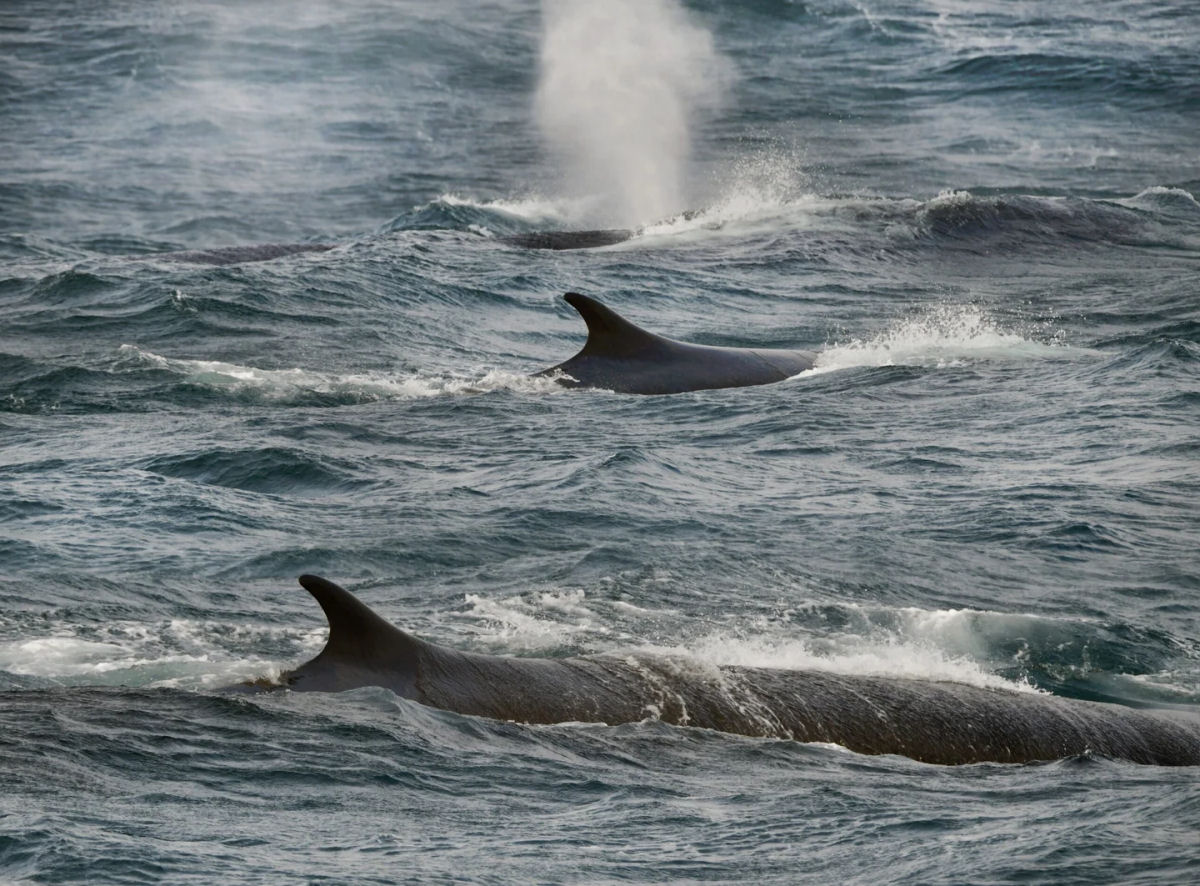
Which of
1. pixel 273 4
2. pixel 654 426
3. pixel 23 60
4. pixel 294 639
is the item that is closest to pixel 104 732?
pixel 294 639

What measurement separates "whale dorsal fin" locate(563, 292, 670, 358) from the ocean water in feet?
2.89

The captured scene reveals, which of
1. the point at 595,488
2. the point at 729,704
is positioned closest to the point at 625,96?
the point at 595,488

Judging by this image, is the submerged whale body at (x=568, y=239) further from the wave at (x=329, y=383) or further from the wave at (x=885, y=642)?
the wave at (x=885, y=642)

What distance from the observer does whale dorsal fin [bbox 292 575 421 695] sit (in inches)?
546

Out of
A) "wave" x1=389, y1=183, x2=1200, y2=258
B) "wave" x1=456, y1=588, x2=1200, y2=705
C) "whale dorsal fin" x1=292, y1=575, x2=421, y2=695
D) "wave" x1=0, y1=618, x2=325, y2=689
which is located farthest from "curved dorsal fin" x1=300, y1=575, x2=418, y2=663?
"wave" x1=389, y1=183, x2=1200, y2=258

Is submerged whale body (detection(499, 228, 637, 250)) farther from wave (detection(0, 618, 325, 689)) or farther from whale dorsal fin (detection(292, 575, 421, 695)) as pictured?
whale dorsal fin (detection(292, 575, 421, 695))

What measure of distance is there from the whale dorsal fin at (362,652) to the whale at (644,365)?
452 inches

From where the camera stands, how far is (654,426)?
24.0 meters

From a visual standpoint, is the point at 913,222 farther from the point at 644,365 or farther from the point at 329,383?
the point at 329,383

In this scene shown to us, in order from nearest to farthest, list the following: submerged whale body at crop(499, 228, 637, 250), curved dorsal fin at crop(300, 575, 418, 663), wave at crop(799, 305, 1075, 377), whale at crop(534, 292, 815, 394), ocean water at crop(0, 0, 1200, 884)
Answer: ocean water at crop(0, 0, 1200, 884)
curved dorsal fin at crop(300, 575, 418, 663)
whale at crop(534, 292, 815, 394)
wave at crop(799, 305, 1075, 377)
submerged whale body at crop(499, 228, 637, 250)

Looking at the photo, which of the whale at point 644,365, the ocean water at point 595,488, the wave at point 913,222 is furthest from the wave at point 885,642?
the wave at point 913,222

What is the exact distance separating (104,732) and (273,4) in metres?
68.2

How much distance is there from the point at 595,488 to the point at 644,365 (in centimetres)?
494

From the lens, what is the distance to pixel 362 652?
1402 centimetres
